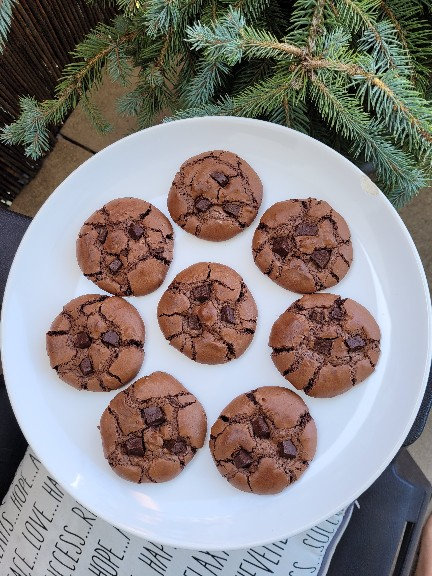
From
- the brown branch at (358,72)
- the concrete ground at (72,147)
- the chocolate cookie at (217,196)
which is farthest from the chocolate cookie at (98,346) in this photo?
the concrete ground at (72,147)

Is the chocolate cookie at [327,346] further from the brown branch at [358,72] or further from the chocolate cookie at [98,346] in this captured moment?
the brown branch at [358,72]

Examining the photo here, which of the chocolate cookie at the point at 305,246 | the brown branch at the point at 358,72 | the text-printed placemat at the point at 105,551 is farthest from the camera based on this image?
the text-printed placemat at the point at 105,551

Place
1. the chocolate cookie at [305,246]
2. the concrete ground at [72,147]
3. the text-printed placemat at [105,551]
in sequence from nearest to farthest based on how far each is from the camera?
the chocolate cookie at [305,246], the text-printed placemat at [105,551], the concrete ground at [72,147]

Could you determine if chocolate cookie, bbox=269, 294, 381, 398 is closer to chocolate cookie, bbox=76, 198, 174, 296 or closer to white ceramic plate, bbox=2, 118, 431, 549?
white ceramic plate, bbox=2, 118, 431, 549

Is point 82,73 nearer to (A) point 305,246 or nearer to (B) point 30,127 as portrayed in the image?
(B) point 30,127

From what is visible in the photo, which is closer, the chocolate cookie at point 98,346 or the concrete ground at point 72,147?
the chocolate cookie at point 98,346

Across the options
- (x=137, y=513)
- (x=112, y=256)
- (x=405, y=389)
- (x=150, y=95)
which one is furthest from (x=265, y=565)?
(x=150, y=95)
